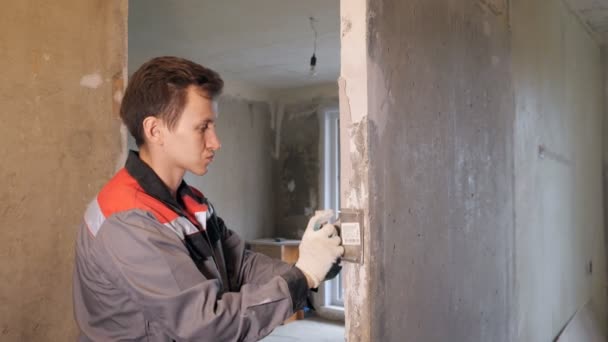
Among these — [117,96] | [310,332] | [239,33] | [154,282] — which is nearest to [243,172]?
[310,332]

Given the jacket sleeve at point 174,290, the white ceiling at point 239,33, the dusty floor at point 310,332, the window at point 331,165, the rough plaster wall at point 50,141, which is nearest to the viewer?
the jacket sleeve at point 174,290

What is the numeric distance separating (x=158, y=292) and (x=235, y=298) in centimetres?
17

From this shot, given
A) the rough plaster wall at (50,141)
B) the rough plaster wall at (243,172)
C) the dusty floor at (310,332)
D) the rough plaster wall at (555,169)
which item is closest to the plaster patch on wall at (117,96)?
the rough plaster wall at (50,141)

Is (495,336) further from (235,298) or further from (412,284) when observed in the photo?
(235,298)

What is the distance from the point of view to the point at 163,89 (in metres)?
1.23

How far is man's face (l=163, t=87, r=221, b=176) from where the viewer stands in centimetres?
124

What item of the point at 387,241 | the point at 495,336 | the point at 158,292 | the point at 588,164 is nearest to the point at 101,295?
the point at 158,292

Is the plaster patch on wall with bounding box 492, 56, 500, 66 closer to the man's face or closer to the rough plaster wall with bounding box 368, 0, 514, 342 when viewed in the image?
the rough plaster wall with bounding box 368, 0, 514, 342

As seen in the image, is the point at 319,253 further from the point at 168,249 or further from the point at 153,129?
the point at 153,129

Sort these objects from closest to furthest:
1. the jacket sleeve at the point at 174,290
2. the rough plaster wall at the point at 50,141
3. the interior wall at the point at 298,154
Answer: the jacket sleeve at the point at 174,290, the rough plaster wall at the point at 50,141, the interior wall at the point at 298,154

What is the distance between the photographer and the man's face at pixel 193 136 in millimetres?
1239

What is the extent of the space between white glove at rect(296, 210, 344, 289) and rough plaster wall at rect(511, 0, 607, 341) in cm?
134

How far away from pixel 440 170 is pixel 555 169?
1693mm

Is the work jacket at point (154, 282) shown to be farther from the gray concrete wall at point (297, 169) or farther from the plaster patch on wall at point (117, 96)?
the gray concrete wall at point (297, 169)
